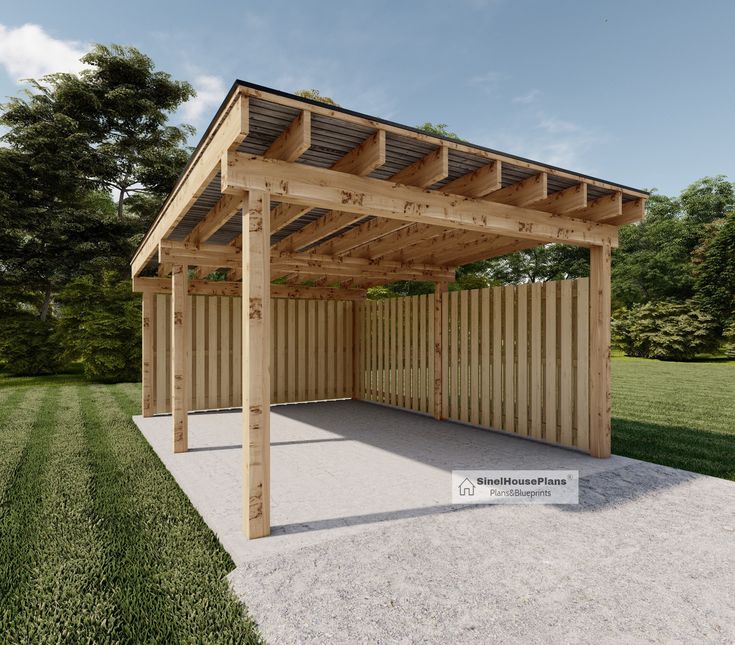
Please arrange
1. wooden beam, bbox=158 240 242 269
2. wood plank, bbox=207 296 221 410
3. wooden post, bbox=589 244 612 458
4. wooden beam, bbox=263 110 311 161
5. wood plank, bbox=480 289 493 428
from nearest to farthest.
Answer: wooden beam, bbox=263 110 311 161 < wooden post, bbox=589 244 612 458 < wooden beam, bbox=158 240 242 269 < wood plank, bbox=480 289 493 428 < wood plank, bbox=207 296 221 410

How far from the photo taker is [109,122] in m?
17.9

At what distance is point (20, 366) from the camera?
580 inches

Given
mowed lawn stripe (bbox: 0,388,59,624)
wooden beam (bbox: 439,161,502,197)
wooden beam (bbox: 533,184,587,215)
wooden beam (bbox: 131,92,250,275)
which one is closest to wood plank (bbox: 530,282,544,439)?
wooden beam (bbox: 533,184,587,215)

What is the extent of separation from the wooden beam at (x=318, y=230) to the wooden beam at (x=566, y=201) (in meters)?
1.95

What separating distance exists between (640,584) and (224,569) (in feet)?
7.77

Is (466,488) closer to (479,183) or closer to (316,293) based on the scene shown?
(479,183)

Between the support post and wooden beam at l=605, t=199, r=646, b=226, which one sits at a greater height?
wooden beam at l=605, t=199, r=646, b=226

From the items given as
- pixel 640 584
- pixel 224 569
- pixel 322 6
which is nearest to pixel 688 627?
pixel 640 584

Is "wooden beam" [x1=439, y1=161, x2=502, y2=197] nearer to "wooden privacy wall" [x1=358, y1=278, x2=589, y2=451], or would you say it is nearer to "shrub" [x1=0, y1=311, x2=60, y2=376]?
"wooden privacy wall" [x1=358, y1=278, x2=589, y2=451]

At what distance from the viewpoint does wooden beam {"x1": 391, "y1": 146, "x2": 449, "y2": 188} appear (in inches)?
138

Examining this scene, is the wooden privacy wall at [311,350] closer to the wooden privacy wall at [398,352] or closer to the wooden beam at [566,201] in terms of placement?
the wooden privacy wall at [398,352]

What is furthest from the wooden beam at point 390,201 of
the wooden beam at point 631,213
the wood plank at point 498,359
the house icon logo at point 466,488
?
the house icon logo at point 466,488

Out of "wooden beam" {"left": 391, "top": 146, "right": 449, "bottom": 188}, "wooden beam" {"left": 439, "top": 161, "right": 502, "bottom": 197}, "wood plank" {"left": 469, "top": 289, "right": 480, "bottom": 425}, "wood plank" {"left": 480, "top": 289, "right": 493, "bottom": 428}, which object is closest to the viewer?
"wooden beam" {"left": 391, "top": 146, "right": 449, "bottom": 188}

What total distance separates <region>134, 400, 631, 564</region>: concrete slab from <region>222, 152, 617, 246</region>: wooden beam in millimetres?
2412
